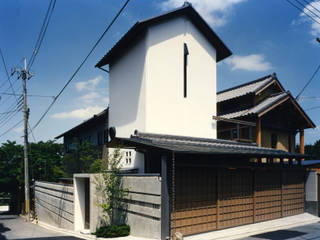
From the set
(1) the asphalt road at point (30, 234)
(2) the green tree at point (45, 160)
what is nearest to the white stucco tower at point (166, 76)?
(1) the asphalt road at point (30, 234)

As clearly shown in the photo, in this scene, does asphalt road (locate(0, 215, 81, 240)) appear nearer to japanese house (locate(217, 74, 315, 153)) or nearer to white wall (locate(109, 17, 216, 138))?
white wall (locate(109, 17, 216, 138))

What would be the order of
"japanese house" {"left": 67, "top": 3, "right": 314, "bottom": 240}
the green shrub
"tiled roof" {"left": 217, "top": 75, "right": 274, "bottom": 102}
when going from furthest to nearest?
"tiled roof" {"left": 217, "top": 75, "right": 274, "bottom": 102}, the green shrub, "japanese house" {"left": 67, "top": 3, "right": 314, "bottom": 240}

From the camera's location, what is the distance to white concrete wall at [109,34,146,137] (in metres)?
20.5

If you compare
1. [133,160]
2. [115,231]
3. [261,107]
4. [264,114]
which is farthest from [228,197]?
[264,114]

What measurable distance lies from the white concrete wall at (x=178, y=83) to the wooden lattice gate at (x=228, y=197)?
17.8 feet

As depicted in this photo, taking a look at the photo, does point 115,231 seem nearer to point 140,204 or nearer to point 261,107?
point 140,204

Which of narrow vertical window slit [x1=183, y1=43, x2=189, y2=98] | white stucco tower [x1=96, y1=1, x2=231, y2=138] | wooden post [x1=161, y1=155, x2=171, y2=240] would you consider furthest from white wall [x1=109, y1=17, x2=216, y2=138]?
wooden post [x1=161, y1=155, x2=171, y2=240]

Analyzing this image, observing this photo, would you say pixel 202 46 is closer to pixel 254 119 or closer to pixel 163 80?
pixel 163 80

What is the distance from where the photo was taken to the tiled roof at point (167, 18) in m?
20.4

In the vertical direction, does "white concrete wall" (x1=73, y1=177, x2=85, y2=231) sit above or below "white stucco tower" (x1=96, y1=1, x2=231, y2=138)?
below

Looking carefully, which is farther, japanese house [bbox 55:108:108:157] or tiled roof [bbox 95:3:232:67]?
japanese house [bbox 55:108:108:157]

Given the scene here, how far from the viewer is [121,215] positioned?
51.3ft

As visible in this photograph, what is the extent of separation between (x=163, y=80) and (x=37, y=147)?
31.3 meters

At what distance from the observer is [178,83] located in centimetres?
2116
